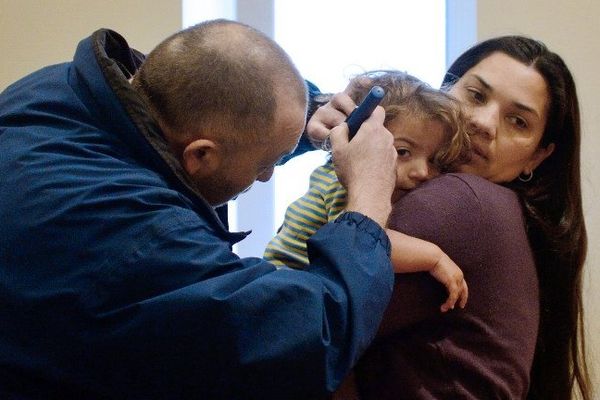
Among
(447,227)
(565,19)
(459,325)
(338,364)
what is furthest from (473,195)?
(565,19)

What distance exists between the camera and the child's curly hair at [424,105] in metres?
1.36

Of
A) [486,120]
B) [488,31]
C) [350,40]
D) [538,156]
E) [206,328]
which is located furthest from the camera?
[350,40]

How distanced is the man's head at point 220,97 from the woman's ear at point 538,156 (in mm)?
612

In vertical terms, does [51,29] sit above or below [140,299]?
above

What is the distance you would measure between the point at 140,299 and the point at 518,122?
87 cm

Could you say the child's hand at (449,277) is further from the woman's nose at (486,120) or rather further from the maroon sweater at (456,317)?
the woman's nose at (486,120)

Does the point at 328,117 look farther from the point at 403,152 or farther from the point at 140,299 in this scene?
the point at 140,299

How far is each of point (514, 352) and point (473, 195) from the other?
252mm

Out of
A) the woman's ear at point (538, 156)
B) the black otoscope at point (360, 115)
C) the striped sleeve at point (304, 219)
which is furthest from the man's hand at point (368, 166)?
the woman's ear at point (538, 156)

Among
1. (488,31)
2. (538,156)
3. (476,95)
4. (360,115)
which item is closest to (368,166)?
(360,115)

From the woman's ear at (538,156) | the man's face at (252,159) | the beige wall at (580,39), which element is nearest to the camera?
the man's face at (252,159)

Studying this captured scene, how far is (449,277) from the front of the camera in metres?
1.14

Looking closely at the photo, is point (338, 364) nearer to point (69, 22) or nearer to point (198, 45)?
point (198, 45)

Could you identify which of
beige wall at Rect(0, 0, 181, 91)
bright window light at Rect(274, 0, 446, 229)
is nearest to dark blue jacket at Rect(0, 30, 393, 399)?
beige wall at Rect(0, 0, 181, 91)
